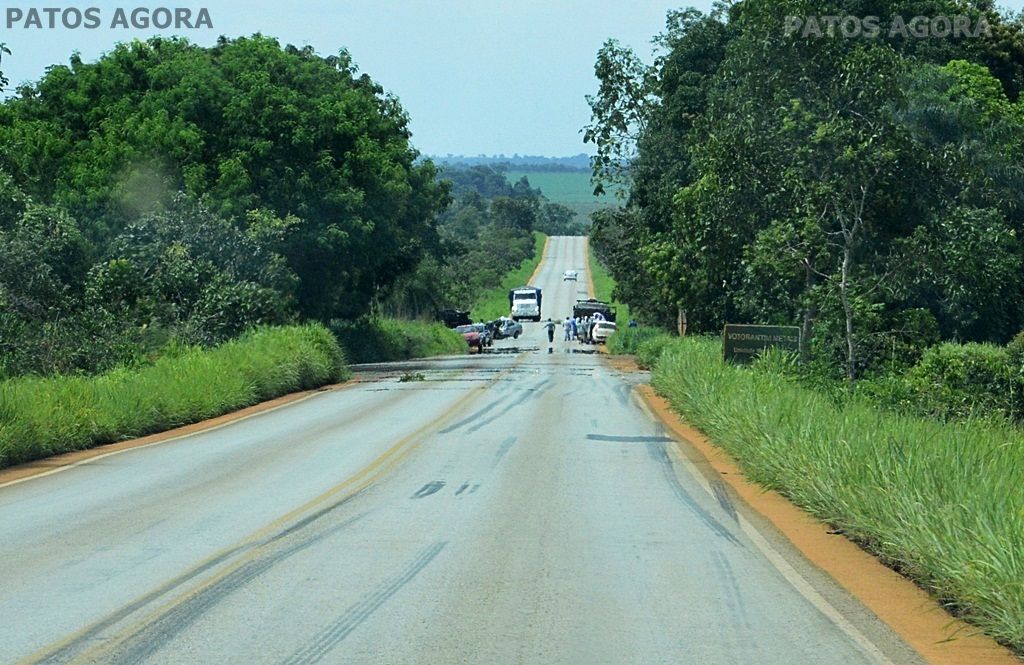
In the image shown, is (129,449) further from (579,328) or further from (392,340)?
(579,328)

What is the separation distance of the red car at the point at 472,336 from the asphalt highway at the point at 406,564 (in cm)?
5714

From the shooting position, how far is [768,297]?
31.5m

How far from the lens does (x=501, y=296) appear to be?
140750 mm

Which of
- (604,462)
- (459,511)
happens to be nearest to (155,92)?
(604,462)

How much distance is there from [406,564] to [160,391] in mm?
15856

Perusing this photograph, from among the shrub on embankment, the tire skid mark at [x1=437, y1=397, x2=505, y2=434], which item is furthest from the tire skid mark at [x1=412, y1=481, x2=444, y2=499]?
the shrub on embankment

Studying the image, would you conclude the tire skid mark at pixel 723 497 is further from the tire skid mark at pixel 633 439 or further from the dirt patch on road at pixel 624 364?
the dirt patch on road at pixel 624 364

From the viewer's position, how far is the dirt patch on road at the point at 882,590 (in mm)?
8094

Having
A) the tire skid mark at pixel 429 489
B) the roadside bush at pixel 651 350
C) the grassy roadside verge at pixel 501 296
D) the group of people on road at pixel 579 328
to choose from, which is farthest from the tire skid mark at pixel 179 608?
the grassy roadside verge at pixel 501 296

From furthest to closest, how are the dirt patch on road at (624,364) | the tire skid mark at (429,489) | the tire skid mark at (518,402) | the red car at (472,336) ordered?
the red car at (472,336) < the dirt patch on road at (624,364) < the tire skid mark at (518,402) < the tire skid mark at (429,489)

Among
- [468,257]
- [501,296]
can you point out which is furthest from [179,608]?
[468,257]

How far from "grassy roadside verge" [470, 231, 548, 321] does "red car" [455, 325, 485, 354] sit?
1509 inches

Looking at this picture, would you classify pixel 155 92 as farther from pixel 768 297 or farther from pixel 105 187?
pixel 768 297

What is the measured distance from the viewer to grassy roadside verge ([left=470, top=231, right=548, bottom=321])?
12494cm
